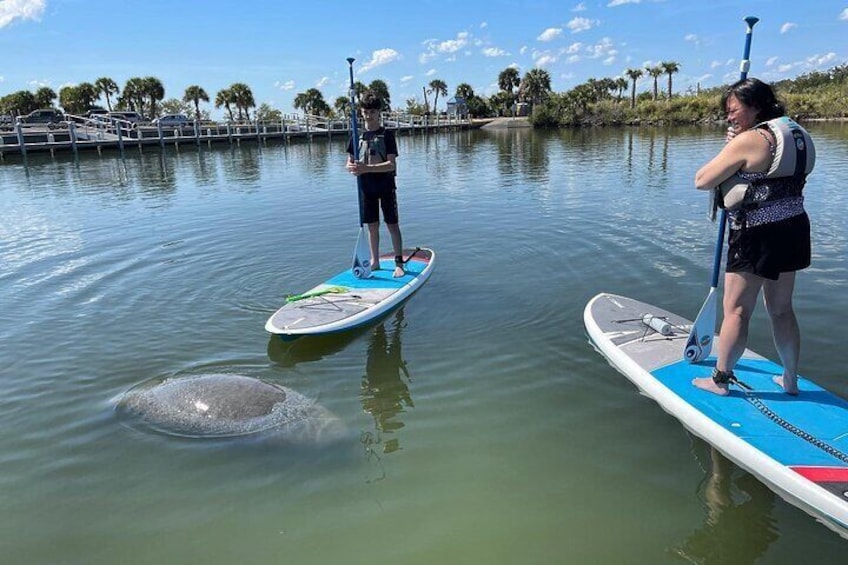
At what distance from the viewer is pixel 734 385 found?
5.14 metres

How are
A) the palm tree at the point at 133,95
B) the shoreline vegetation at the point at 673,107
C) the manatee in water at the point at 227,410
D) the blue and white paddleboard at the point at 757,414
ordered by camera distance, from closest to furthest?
1. the blue and white paddleboard at the point at 757,414
2. the manatee in water at the point at 227,410
3. the shoreline vegetation at the point at 673,107
4. the palm tree at the point at 133,95

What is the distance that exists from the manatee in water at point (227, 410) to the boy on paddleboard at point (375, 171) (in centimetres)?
364

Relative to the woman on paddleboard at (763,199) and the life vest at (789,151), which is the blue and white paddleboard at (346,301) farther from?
the life vest at (789,151)

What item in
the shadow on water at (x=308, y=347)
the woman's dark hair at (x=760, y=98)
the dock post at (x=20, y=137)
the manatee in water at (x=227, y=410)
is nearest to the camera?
the woman's dark hair at (x=760, y=98)

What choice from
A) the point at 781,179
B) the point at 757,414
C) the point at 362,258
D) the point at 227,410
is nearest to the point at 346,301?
the point at 362,258

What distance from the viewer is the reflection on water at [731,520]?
3.75 m

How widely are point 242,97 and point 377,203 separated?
7740 cm

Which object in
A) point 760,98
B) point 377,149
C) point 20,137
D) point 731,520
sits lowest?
point 731,520

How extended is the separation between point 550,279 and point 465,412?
4.43 metres

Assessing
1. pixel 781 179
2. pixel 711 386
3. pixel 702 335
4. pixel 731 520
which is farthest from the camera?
pixel 702 335

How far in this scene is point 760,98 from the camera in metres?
4.40

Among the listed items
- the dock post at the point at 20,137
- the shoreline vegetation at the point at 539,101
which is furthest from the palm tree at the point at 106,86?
the dock post at the point at 20,137

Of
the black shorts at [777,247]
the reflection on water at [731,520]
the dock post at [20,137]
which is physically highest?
the dock post at [20,137]

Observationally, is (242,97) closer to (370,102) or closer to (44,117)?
(44,117)
